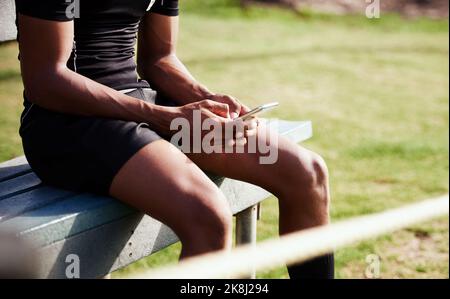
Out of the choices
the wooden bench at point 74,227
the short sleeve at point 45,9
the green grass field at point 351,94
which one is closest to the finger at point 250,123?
the wooden bench at point 74,227

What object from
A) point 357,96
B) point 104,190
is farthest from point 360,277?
point 357,96

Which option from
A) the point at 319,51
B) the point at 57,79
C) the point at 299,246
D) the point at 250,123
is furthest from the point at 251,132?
the point at 319,51

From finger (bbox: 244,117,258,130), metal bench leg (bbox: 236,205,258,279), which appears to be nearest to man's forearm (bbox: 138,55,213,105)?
finger (bbox: 244,117,258,130)

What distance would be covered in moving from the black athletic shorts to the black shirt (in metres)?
0.20

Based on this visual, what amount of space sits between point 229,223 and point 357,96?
4597mm

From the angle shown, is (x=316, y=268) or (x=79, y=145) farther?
(x=316, y=268)

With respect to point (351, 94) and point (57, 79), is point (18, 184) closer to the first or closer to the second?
point (57, 79)

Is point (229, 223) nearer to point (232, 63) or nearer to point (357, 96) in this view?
point (357, 96)

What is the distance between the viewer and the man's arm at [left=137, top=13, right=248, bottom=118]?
8.77 feet

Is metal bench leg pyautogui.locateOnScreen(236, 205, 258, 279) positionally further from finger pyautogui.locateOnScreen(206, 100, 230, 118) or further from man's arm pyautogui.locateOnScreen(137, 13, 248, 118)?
finger pyautogui.locateOnScreen(206, 100, 230, 118)

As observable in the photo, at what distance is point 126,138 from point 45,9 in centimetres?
41

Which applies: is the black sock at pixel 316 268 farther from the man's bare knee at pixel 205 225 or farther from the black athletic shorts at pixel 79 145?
the black athletic shorts at pixel 79 145

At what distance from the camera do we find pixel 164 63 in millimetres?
2729

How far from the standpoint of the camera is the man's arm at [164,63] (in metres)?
2.67
